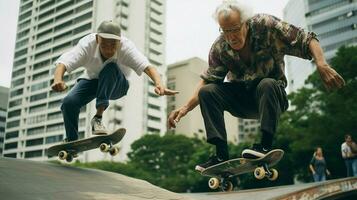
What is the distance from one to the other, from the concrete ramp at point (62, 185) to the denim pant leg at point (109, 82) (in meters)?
1.08

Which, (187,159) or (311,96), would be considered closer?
(311,96)

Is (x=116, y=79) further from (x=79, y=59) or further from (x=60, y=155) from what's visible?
(x=60, y=155)

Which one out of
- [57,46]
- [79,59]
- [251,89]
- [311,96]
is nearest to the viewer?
[251,89]

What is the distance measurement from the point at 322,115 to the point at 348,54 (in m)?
4.57

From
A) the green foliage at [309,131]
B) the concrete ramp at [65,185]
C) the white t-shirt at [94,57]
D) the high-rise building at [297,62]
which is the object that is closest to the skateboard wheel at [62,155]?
the concrete ramp at [65,185]

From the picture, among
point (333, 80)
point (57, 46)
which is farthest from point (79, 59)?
point (57, 46)

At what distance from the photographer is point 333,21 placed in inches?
3063

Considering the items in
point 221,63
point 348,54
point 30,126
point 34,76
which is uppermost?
point 34,76

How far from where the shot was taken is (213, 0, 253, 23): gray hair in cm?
395

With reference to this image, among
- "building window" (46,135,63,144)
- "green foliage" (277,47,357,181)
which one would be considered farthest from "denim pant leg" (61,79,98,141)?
"building window" (46,135,63,144)

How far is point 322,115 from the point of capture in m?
27.5

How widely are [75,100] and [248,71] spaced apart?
104 inches

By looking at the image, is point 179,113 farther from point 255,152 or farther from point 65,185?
point 65,185

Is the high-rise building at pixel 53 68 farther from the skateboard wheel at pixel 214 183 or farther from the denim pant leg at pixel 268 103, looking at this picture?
the denim pant leg at pixel 268 103
